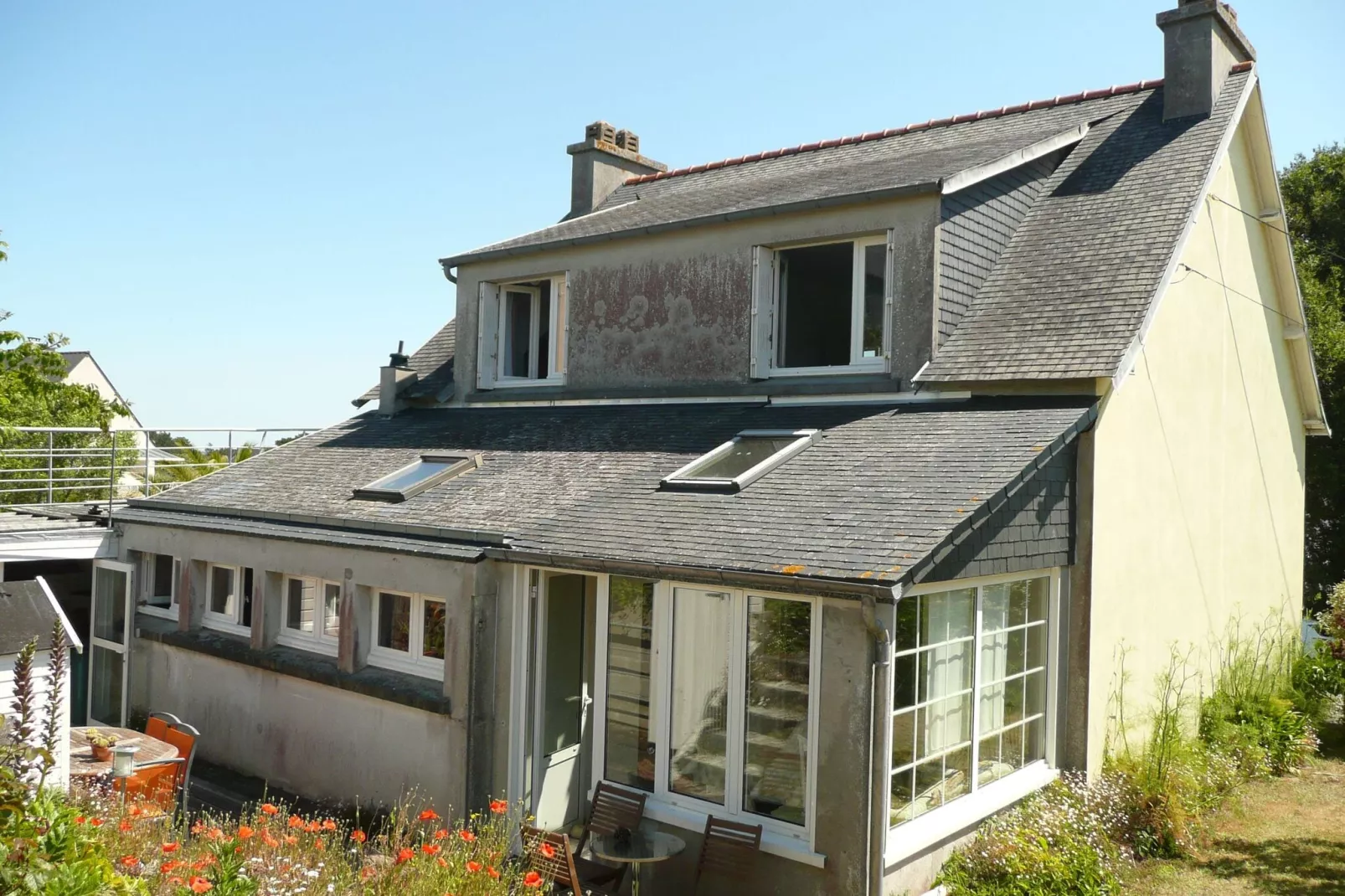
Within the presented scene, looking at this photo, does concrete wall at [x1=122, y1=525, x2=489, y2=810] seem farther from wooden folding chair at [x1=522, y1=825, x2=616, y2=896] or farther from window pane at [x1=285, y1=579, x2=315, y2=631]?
wooden folding chair at [x1=522, y1=825, x2=616, y2=896]

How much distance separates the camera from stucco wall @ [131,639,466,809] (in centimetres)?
970

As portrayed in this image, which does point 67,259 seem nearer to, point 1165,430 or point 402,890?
point 402,890

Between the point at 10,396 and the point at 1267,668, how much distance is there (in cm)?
1542

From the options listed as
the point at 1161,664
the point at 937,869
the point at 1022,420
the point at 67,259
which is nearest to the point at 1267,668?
the point at 1161,664

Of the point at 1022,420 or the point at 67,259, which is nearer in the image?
the point at 1022,420

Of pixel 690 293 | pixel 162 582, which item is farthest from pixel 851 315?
pixel 162 582

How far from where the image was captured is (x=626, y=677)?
30.1 feet

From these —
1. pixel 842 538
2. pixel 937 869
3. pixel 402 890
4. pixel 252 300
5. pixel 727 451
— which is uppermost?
pixel 252 300

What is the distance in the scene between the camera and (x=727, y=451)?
34.6 feet

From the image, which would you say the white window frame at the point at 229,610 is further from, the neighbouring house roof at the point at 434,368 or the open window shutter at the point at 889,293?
the open window shutter at the point at 889,293

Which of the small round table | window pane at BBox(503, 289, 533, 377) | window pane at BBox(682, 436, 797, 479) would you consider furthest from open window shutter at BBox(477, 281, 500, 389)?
the small round table

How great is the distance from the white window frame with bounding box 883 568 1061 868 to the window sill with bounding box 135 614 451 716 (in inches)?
159

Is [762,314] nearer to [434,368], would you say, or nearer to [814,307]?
[814,307]

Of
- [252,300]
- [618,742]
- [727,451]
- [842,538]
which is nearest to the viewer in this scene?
[842,538]
